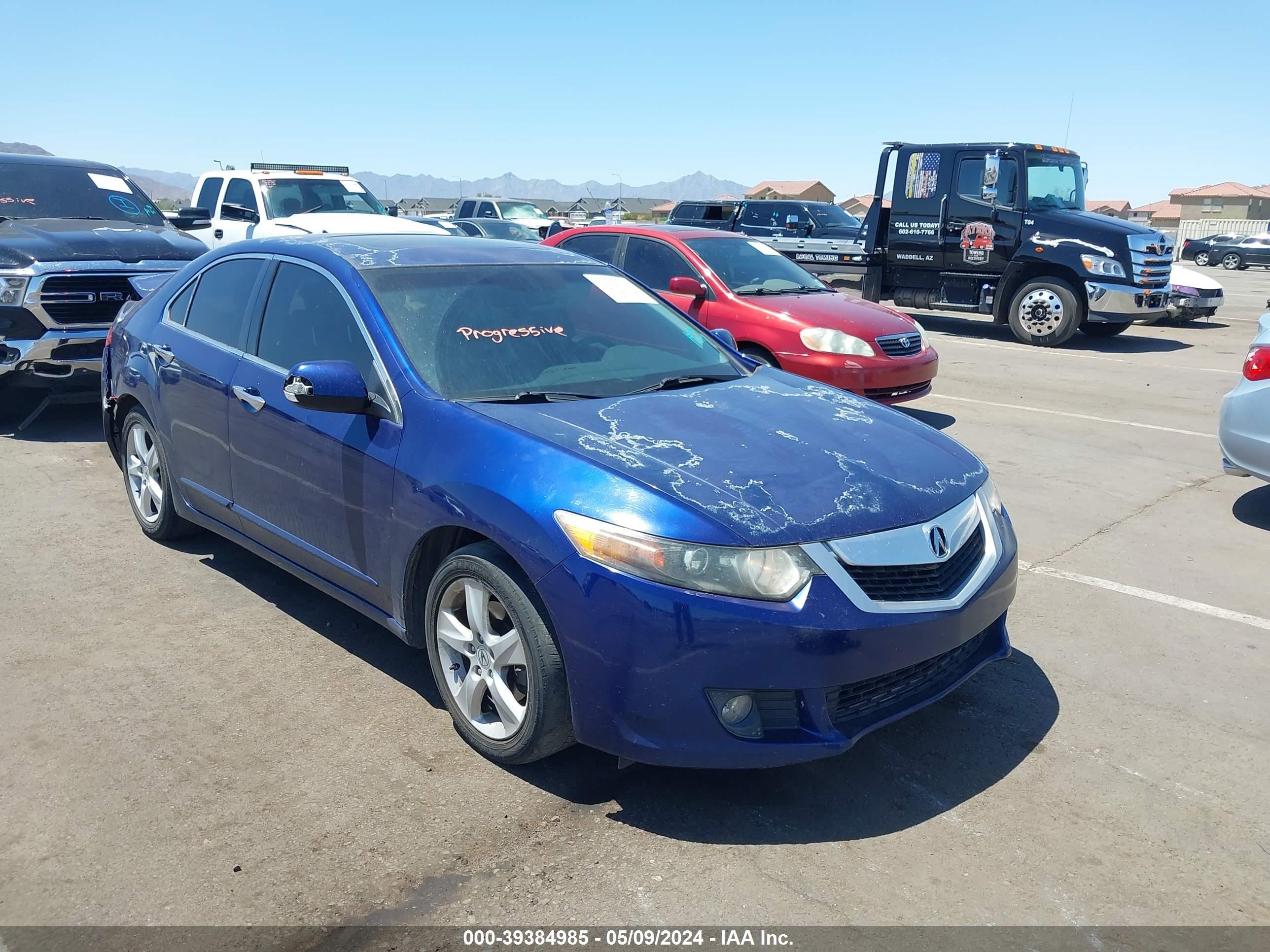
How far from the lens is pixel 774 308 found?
8469 mm

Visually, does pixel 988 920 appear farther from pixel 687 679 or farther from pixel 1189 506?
pixel 1189 506

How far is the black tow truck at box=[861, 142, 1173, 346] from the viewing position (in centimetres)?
1352

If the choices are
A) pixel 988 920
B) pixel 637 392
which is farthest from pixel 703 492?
pixel 988 920

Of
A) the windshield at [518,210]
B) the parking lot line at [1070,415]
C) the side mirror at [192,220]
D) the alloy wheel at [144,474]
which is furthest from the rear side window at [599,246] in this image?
the windshield at [518,210]

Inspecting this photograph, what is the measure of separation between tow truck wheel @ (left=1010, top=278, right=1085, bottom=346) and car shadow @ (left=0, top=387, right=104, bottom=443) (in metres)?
11.4

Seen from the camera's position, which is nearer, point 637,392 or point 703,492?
point 703,492

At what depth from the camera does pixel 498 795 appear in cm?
323

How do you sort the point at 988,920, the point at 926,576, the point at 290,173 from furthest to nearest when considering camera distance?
1. the point at 290,173
2. the point at 926,576
3. the point at 988,920

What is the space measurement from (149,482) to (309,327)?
1.82 meters

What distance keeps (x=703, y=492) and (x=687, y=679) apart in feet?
1.78

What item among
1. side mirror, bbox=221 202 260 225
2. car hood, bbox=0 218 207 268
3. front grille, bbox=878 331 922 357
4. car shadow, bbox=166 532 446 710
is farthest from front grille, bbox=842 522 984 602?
side mirror, bbox=221 202 260 225

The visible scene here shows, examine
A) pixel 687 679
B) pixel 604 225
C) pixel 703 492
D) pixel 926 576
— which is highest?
pixel 604 225

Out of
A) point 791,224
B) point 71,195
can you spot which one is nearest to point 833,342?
point 71,195

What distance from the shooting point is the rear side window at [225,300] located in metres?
4.61
